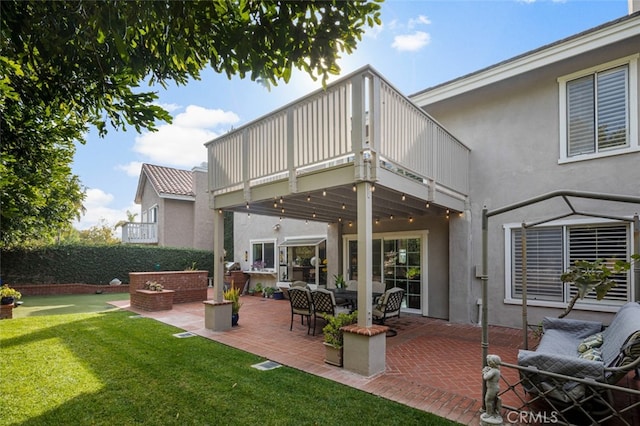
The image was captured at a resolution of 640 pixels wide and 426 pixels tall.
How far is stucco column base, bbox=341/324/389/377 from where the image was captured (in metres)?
5.20

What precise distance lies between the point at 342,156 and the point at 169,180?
1956 centimetres

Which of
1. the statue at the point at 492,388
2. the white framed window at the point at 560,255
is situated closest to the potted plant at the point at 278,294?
the white framed window at the point at 560,255

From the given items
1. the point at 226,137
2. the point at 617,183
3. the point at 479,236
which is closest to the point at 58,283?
the point at 226,137

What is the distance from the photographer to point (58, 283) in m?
15.9

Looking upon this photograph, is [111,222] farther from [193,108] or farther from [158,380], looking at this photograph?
[158,380]

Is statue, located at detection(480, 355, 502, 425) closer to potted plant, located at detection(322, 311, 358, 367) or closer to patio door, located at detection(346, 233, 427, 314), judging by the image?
potted plant, located at detection(322, 311, 358, 367)

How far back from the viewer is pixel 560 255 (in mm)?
7773

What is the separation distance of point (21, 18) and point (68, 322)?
857 centimetres

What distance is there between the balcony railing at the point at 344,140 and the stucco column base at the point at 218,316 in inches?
111

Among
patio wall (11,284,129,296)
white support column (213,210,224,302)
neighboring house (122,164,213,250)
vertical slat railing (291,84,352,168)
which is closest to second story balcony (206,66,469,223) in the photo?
vertical slat railing (291,84,352,168)

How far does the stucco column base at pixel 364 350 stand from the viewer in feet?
17.1

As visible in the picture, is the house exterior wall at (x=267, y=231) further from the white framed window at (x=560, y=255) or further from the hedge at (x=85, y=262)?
the white framed window at (x=560, y=255)

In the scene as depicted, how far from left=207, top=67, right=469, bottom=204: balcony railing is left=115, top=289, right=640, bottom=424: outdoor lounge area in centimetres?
334

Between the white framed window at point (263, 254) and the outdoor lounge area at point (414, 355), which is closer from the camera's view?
the outdoor lounge area at point (414, 355)
